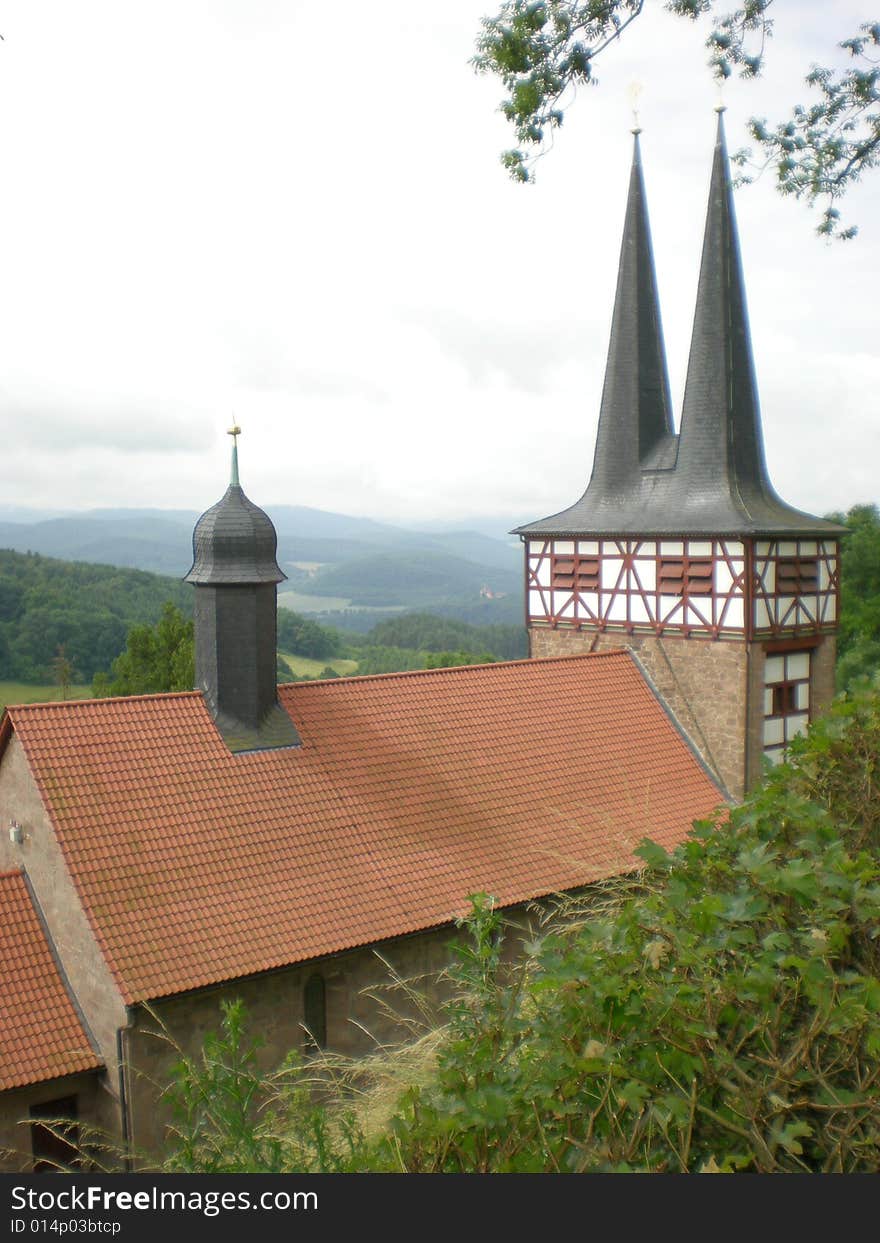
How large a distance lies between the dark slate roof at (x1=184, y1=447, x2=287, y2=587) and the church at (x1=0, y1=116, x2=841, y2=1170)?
0.12ft

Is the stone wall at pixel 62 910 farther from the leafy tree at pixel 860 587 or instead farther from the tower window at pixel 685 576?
the leafy tree at pixel 860 587

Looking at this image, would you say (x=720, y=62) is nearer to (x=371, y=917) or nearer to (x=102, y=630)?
(x=371, y=917)

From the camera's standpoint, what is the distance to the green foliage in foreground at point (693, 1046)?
2793mm

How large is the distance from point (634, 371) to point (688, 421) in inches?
78.7

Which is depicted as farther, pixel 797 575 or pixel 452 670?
pixel 797 575

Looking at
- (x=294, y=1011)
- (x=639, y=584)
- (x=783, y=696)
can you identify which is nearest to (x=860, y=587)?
(x=783, y=696)

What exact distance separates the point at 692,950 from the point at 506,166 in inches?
234

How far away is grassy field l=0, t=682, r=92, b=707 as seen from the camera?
194 feet

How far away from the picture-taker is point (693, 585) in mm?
16953

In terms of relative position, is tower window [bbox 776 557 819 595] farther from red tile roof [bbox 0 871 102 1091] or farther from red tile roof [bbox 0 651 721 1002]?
red tile roof [bbox 0 871 102 1091]

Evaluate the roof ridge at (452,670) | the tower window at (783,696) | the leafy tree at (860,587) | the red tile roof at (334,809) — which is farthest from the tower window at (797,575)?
the leafy tree at (860,587)

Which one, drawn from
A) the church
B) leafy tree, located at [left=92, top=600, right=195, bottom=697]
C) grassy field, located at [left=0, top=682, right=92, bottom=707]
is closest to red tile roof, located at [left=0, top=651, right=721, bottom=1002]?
the church

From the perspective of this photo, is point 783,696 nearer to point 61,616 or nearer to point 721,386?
point 721,386

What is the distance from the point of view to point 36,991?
1032 centimetres
